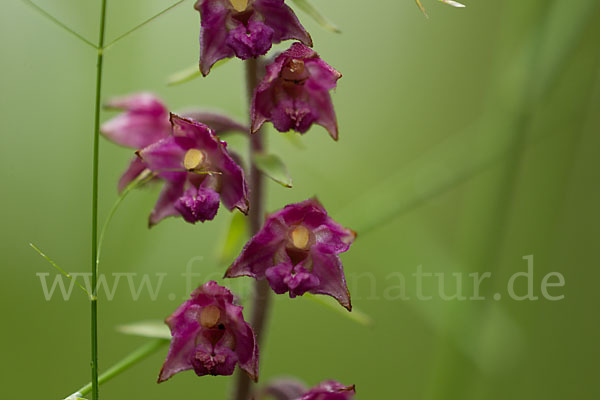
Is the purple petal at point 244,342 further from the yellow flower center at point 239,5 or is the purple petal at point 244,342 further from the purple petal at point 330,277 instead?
the yellow flower center at point 239,5

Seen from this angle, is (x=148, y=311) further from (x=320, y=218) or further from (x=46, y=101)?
(x=320, y=218)

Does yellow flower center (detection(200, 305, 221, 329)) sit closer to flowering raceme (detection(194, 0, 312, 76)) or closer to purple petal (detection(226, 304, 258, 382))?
purple petal (detection(226, 304, 258, 382))

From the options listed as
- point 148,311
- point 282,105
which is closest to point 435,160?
point 282,105

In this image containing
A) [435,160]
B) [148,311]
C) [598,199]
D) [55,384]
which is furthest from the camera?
[598,199]

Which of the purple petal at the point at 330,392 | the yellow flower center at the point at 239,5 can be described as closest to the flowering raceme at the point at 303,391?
the purple petal at the point at 330,392

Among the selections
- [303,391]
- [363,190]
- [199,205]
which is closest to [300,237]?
[199,205]

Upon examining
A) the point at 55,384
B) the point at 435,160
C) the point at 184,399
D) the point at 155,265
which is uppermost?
the point at 435,160

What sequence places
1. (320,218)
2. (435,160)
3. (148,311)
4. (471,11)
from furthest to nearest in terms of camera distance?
(471,11) < (148,311) < (435,160) < (320,218)
